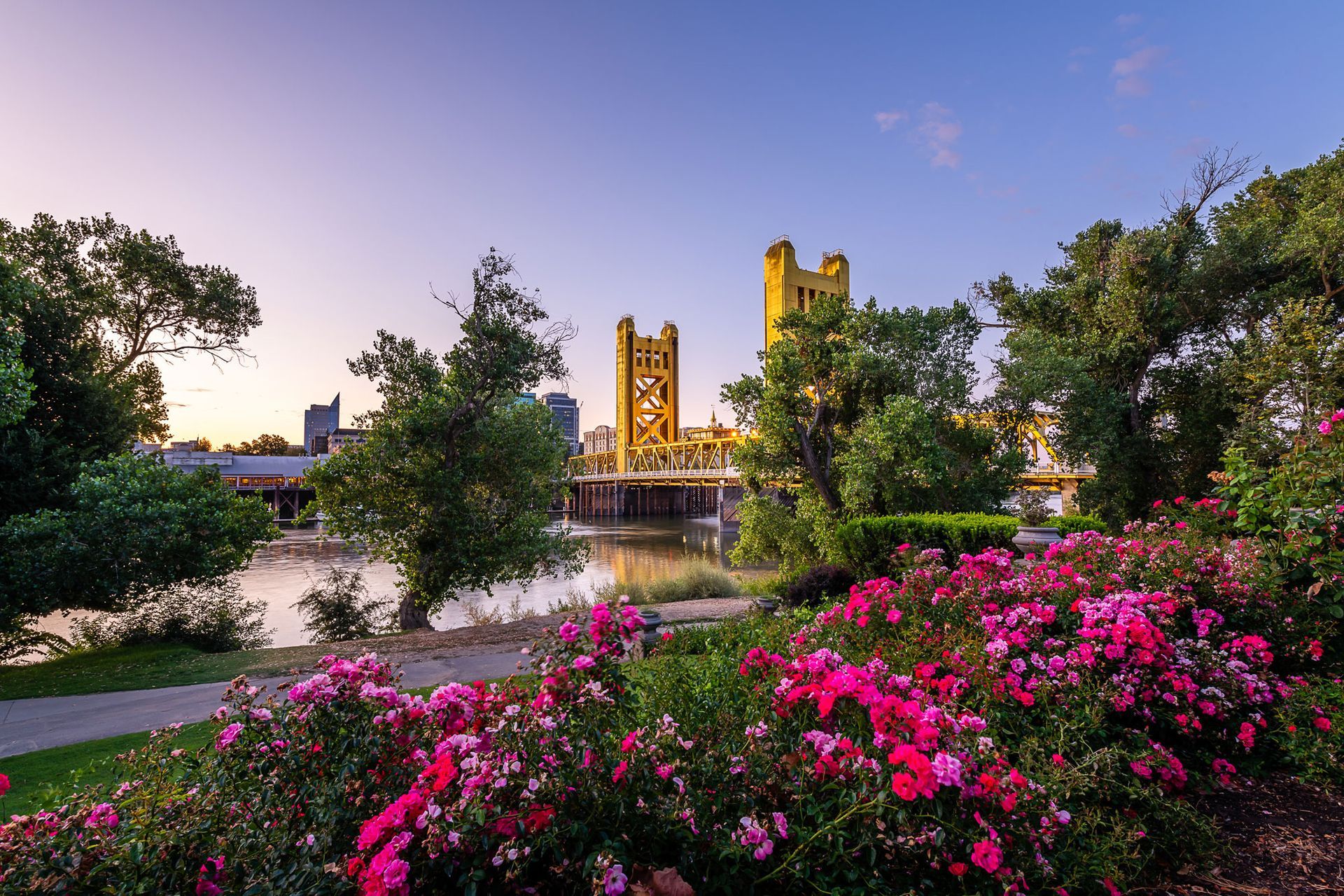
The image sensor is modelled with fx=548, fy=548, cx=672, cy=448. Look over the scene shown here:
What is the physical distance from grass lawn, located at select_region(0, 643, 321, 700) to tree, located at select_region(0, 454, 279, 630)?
72 centimetres

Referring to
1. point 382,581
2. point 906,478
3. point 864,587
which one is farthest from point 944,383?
point 382,581

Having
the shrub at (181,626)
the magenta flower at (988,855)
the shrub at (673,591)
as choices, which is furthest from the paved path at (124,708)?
the shrub at (673,591)

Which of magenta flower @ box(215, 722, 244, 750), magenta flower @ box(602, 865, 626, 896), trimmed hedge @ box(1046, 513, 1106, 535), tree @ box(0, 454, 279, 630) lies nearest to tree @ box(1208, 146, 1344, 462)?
trimmed hedge @ box(1046, 513, 1106, 535)

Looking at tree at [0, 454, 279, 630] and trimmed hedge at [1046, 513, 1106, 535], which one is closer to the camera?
tree at [0, 454, 279, 630]

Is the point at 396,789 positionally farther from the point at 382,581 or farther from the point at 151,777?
the point at 382,581

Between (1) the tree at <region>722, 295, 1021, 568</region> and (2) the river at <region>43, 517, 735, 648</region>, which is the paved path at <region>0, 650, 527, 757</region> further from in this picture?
(1) the tree at <region>722, 295, 1021, 568</region>

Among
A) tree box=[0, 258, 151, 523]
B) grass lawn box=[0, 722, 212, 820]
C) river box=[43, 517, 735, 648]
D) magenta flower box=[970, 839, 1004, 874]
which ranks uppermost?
tree box=[0, 258, 151, 523]

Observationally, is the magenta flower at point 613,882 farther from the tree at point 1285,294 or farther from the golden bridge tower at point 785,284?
the golden bridge tower at point 785,284

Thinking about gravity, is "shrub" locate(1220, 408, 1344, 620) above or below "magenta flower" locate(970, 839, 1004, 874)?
above

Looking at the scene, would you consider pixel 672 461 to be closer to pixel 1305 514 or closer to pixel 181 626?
pixel 181 626

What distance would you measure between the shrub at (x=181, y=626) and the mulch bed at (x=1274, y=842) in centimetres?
1126

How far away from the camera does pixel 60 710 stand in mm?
5094

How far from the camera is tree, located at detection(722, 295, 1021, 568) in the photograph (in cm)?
1239

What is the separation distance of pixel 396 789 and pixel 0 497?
1079 centimetres
